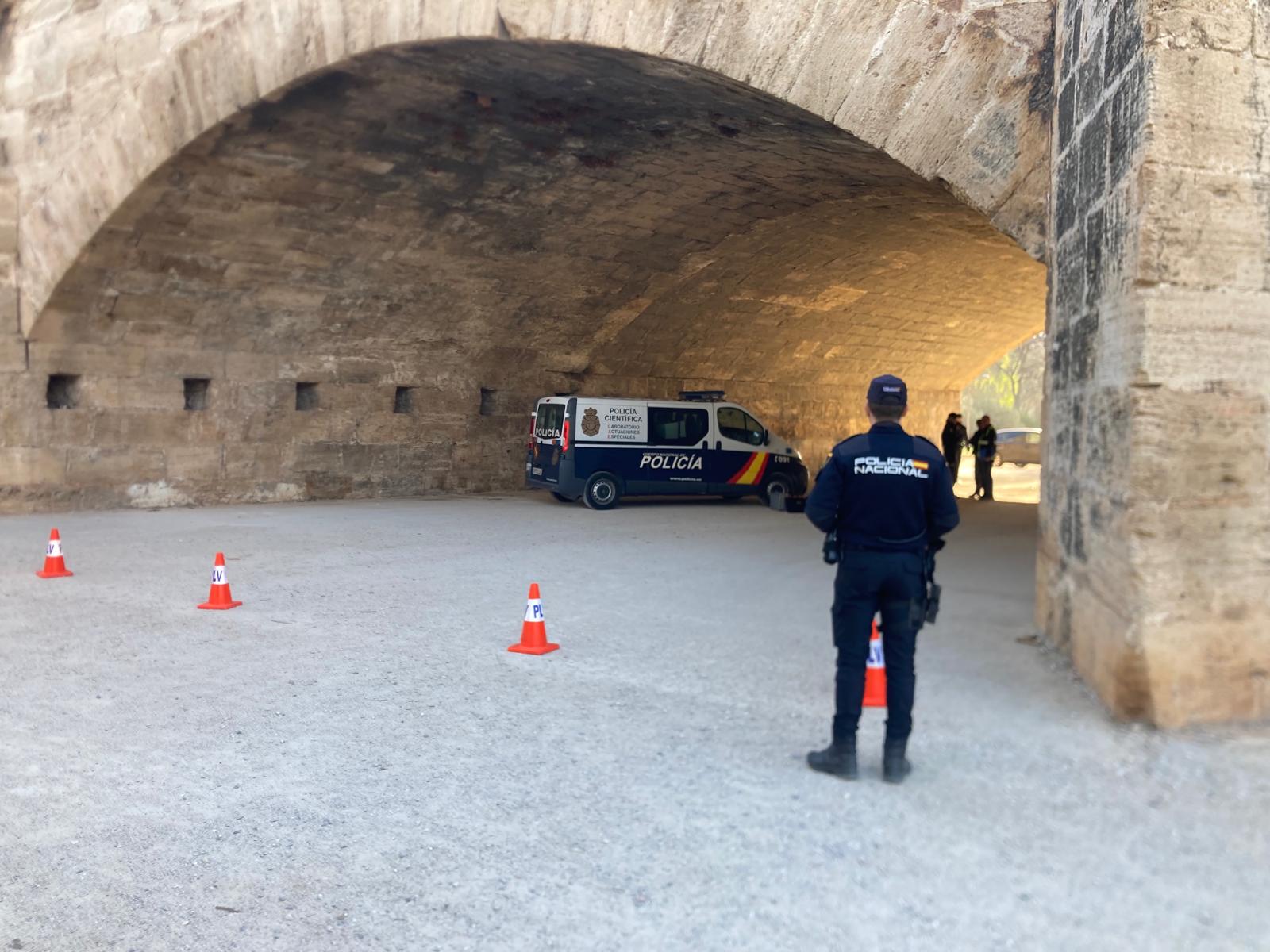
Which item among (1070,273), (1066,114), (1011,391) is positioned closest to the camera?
(1070,273)

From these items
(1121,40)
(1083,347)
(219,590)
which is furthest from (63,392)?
(1121,40)

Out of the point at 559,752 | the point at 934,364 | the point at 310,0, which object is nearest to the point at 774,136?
the point at 310,0

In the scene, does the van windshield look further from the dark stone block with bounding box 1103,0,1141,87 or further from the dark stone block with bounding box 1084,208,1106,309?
the dark stone block with bounding box 1103,0,1141,87

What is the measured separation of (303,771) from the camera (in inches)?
181

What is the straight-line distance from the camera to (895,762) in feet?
14.6

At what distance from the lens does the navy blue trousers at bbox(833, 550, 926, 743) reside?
437cm

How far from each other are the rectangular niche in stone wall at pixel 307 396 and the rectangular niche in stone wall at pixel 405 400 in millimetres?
1254

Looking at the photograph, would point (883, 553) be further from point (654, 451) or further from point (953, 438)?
point (953, 438)

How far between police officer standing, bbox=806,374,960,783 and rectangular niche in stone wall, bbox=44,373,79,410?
1240cm

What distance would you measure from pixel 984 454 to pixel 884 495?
1569 cm

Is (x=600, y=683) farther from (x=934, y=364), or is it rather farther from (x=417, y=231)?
(x=934, y=364)

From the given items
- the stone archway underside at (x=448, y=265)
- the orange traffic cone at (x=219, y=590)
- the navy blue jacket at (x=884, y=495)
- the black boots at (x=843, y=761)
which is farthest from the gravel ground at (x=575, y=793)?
the stone archway underside at (x=448, y=265)

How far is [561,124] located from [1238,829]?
952 cm

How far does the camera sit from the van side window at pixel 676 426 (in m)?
16.3
